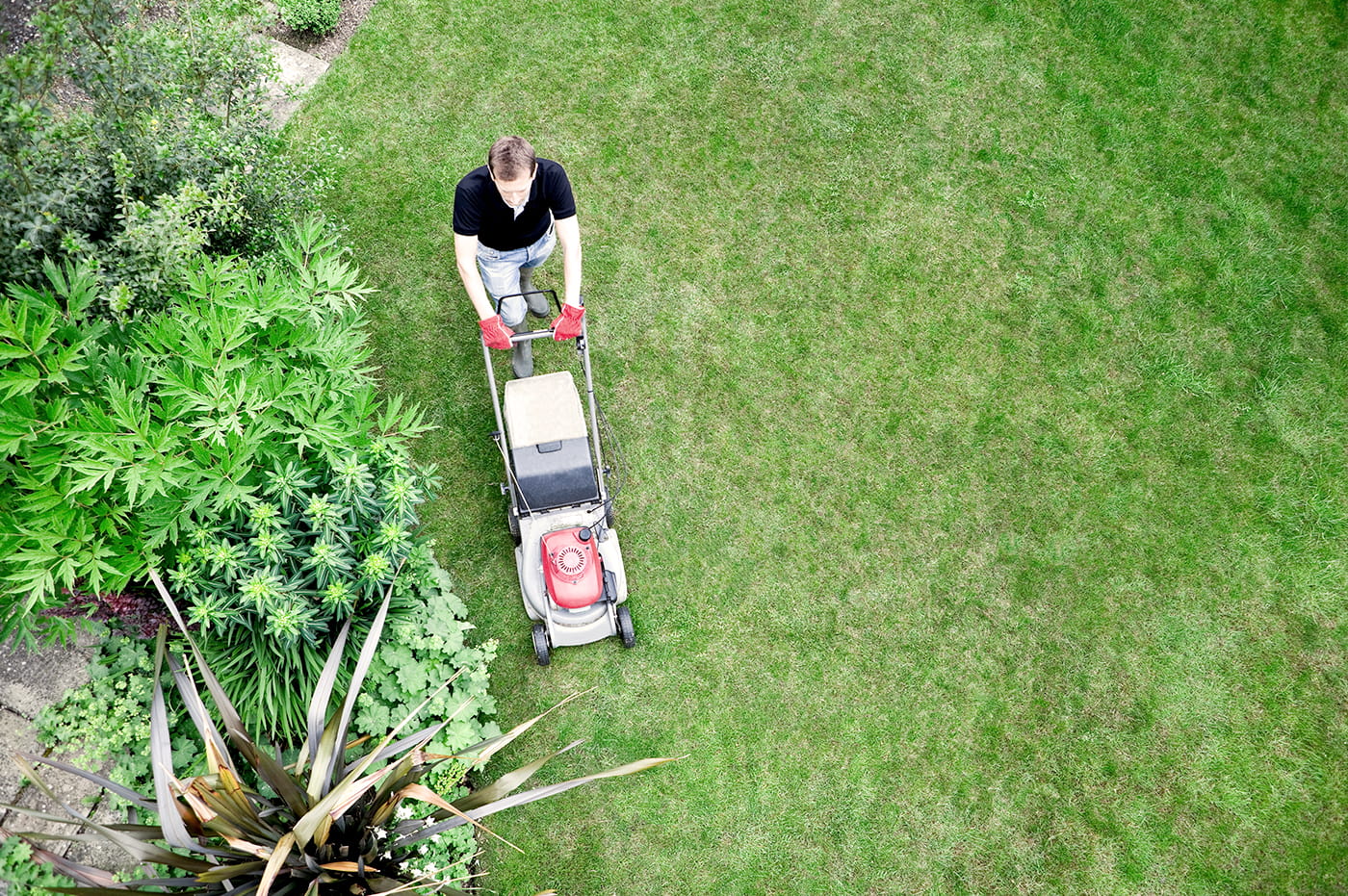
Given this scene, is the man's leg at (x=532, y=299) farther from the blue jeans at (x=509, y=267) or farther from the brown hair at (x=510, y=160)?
the brown hair at (x=510, y=160)

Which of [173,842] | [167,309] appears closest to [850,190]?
[167,309]

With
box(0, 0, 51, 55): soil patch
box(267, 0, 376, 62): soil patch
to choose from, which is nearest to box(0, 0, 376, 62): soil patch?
box(267, 0, 376, 62): soil patch

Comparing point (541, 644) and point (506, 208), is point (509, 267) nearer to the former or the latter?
point (506, 208)

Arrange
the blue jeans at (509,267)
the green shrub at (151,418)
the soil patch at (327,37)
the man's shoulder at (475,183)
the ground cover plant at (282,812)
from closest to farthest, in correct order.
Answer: the ground cover plant at (282,812) < the green shrub at (151,418) < the man's shoulder at (475,183) < the blue jeans at (509,267) < the soil patch at (327,37)

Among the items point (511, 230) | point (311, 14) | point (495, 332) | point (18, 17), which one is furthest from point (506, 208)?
point (18, 17)

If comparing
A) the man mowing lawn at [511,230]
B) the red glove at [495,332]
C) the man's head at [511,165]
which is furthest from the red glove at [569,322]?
the man's head at [511,165]

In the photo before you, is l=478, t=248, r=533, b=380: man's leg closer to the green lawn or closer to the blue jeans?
the blue jeans

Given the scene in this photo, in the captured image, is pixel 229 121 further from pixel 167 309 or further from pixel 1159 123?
Answer: pixel 1159 123
